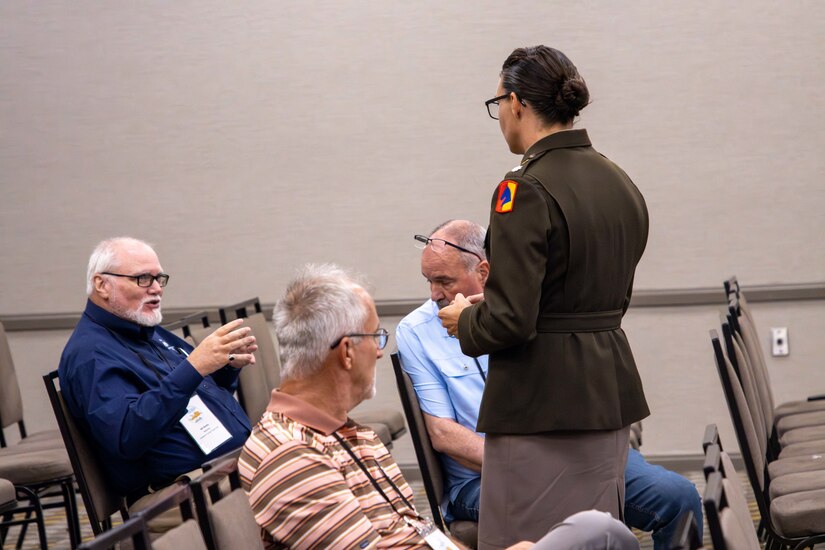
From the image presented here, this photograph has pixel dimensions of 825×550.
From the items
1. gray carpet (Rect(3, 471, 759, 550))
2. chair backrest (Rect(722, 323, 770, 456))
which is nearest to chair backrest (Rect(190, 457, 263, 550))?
chair backrest (Rect(722, 323, 770, 456))

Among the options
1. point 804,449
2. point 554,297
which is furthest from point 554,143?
point 804,449

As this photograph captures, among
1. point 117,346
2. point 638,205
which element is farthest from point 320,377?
point 117,346

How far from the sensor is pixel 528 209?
6.89ft

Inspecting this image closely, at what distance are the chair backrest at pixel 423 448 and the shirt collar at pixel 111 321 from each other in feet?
2.88

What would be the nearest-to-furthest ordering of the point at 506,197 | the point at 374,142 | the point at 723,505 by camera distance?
the point at 723,505 → the point at 506,197 → the point at 374,142

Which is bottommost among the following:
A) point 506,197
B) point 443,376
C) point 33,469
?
point 33,469

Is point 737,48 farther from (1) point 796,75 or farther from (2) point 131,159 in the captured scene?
(2) point 131,159

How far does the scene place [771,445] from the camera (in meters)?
3.91

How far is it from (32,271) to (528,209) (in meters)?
4.40

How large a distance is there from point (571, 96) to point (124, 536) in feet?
4.18

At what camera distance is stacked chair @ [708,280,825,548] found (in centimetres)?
284

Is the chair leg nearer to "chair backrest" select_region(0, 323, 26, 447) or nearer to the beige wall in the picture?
"chair backrest" select_region(0, 323, 26, 447)

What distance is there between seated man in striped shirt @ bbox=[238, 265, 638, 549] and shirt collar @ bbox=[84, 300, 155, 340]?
1290 millimetres

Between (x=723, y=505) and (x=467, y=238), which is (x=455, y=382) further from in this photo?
(x=723, y=505)
